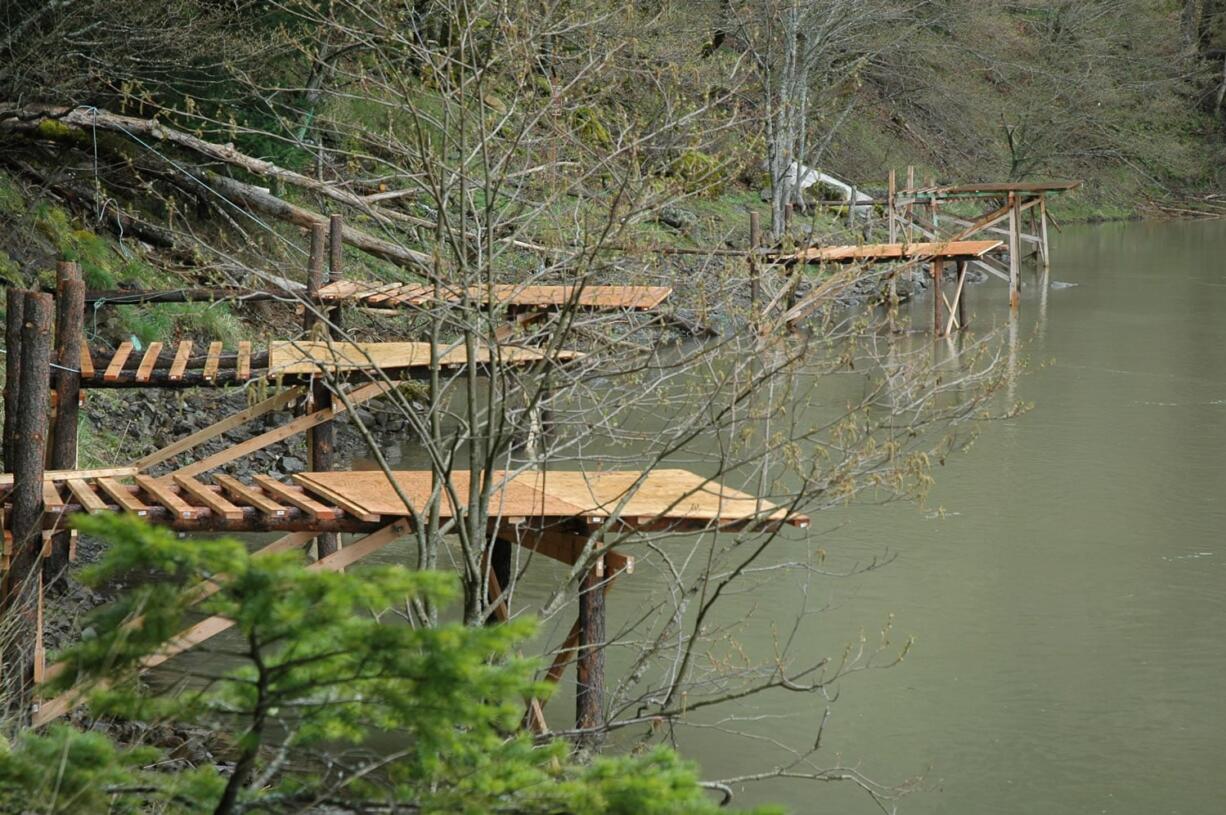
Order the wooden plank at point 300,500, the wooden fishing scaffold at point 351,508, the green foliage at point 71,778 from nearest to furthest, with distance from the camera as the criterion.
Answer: the green foliage at point 71,778
the wooden fishing scaffold at point 351,508
the wooden plank at point 300,500

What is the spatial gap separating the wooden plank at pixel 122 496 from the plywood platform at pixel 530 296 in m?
1.57

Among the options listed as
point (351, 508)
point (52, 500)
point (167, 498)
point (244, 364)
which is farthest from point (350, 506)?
point (244, 364)

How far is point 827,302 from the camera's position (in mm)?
6660

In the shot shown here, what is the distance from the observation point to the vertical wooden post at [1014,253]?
2236 cm

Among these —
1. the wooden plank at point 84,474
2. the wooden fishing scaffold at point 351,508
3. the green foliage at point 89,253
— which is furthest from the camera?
the green foliage at point 89,253

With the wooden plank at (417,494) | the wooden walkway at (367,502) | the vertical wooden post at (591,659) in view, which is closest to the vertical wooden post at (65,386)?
the wooden walkway at (367,502)

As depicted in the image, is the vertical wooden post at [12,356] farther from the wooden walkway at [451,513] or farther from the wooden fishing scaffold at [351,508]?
the wooden walkway at [451,513]

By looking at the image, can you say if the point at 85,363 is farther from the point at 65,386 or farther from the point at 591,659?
the point at 591,659

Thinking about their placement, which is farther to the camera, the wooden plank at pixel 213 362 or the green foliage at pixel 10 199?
the green foliage at pixel 10 199

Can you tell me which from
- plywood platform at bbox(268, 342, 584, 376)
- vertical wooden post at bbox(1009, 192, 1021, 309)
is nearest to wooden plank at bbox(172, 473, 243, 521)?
plywood platform at bbox(268, 342, 584, 376)

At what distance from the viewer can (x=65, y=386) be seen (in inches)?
315

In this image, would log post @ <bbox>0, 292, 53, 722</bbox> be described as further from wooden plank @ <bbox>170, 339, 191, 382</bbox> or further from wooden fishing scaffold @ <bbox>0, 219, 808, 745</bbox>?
wooden plank @ <bbox>170, 339, 191, 382</bbox>

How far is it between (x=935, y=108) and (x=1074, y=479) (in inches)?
960

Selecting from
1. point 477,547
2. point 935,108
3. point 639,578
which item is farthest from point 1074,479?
point 935,108
